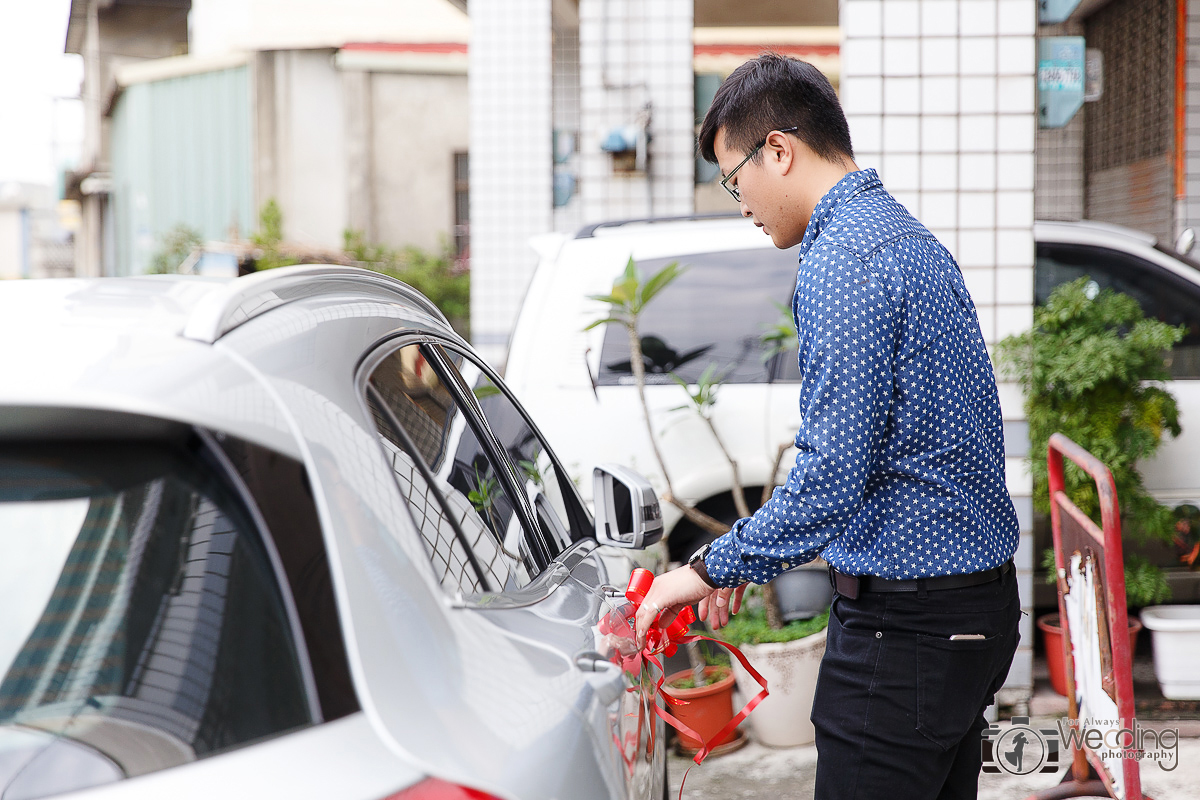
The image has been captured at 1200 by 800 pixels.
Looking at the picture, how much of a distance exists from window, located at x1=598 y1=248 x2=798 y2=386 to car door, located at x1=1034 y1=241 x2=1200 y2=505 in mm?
1313

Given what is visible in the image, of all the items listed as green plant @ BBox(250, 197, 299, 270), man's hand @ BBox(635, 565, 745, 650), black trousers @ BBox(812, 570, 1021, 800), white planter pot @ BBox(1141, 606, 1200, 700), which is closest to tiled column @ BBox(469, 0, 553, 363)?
green plant @ BBox(250, 197, 299, 270)

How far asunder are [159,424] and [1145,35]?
8.30m

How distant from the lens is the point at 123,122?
17.2m

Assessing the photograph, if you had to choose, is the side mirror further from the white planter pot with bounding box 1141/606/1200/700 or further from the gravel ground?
the white planter pot with bounding box 1141/606/1200/700

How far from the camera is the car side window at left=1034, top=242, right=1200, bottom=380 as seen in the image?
179 inches

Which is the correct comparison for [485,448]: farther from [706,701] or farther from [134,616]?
[706,701]

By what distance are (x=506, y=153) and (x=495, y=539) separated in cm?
734

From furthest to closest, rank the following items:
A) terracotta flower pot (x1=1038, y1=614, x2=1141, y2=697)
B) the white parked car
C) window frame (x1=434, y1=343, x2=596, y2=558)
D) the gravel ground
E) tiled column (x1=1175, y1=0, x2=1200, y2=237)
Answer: tiled column (x1=1175, y1=0, x2=1200, y2=237)
the white parked car
terracotta flower pot (x1=1038, y1=614, x2=1141, y2=697)
the gravel ground
window frame (x1=434, y1=343, x2=596, y2=558)

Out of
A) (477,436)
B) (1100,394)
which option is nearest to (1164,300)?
(1100,394)

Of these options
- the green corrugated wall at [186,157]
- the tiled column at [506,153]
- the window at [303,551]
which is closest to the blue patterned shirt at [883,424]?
the window at [303,551]

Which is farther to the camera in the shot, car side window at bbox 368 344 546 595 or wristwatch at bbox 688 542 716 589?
wristwatch at bbox 688 542 716 589

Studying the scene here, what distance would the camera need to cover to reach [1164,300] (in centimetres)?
459

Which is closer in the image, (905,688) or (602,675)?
(602,675)

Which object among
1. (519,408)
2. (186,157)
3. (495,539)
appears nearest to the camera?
(495,539)
